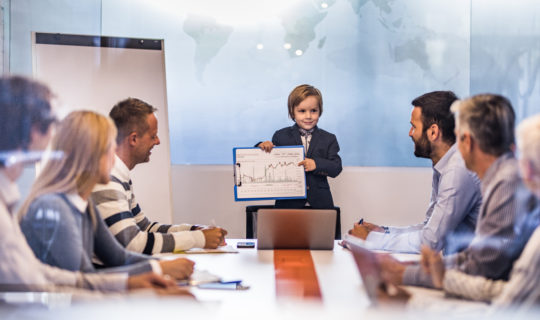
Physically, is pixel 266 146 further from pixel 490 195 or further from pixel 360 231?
pixel 490 195

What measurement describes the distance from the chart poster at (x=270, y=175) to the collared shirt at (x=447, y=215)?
2.21 ft

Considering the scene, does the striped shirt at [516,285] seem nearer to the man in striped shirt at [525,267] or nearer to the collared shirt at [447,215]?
the man in striped shirt at [525,267]

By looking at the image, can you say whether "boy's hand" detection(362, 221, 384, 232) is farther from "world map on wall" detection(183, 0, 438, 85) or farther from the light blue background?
"world map on wall" detection(183, 0, 438, 85)

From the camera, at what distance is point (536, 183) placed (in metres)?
1.39

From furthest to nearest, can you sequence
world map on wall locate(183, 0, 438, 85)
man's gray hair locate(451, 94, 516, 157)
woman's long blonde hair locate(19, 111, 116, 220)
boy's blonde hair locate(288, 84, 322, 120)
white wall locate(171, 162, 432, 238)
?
boy's blonde hair locate(288, 84, 322, 120) < world map on wall locate(183, 0, 438, 85) < white wall locate(171, 162, 432, 238) < woman's long blonde hair locate(19, 111, 116, 220) < man's gray hair locate(451, 94, 516, 157)

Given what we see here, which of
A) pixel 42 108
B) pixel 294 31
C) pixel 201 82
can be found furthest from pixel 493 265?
pixel 294 31

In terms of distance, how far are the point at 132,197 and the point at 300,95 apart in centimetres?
146

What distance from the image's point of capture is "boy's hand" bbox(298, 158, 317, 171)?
3.06m

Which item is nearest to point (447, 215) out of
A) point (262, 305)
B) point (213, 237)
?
point (262, 305)

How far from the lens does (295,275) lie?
191 cm

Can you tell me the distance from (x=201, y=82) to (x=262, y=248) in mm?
1513

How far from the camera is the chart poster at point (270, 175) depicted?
3.05m

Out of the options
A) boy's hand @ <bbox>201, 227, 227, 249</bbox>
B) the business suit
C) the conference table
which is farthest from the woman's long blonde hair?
the business suit

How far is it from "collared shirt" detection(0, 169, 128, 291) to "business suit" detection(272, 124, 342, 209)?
152 centimetres
